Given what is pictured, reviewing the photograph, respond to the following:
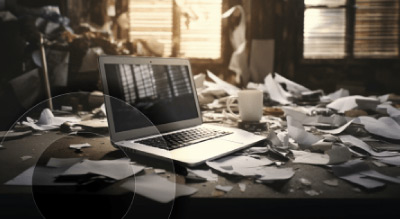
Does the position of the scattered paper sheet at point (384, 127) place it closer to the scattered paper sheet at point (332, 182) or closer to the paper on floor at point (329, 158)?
the paper on floor at point (329, 158)

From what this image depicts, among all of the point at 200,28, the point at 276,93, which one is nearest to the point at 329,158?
the point at 276,93

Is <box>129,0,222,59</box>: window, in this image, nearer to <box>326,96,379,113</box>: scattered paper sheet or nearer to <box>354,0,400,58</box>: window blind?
<box>354,0,400,58</box>: window blind

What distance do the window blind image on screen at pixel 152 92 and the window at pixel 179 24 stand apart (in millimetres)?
1919

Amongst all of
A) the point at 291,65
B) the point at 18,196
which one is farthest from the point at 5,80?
the point at 291,65

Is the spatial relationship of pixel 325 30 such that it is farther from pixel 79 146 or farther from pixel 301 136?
pixel 79 146

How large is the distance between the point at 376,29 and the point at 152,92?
124 inches

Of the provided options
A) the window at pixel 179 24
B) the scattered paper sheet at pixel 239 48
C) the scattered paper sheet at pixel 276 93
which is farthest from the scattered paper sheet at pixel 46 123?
the scattered paper sheet at pixel 239 48

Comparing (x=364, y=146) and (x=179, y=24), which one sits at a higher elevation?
(x=179, y=24)

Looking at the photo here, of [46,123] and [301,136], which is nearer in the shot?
[301,136]

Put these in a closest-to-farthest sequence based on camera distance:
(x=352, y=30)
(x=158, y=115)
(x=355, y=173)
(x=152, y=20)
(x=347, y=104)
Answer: (x=355, y=173) → (x=158, y=115) → (x=347, y=104) → (x=152, y=20) → (x=352, y=30)

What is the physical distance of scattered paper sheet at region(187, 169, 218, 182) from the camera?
618mm

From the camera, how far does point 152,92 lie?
0.98 m

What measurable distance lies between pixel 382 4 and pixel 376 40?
391mm

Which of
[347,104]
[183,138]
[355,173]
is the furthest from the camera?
[347,104]
